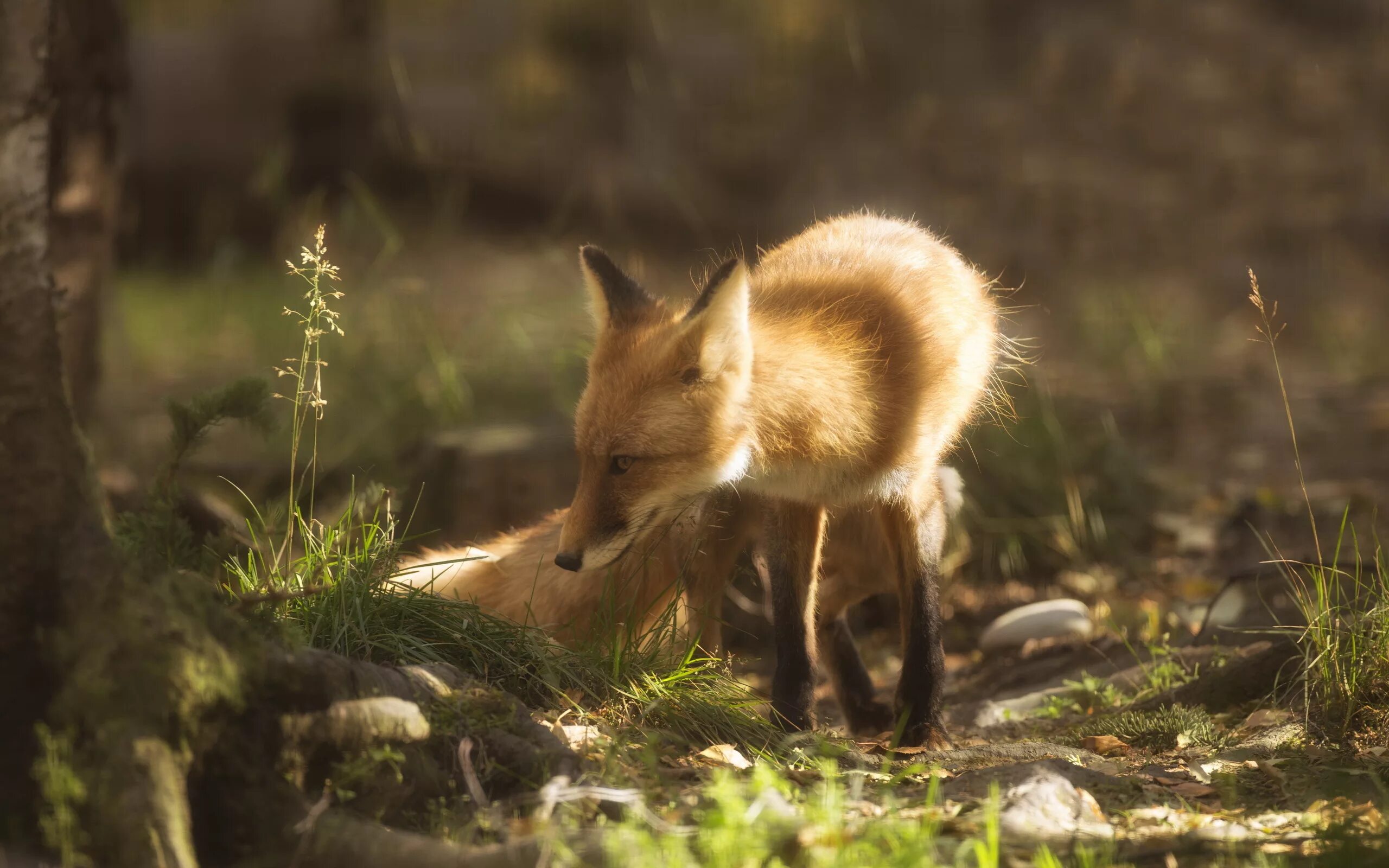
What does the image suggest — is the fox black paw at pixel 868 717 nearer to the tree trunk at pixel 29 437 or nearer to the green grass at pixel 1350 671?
the green grass at pixel 1350 671

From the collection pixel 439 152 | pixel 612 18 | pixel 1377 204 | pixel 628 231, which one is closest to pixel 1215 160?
pixel 1377 204

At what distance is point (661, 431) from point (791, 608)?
0.85m

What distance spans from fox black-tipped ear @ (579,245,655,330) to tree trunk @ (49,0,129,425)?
2.82m

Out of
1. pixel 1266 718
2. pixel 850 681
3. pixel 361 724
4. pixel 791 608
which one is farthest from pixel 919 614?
pixel 361 724

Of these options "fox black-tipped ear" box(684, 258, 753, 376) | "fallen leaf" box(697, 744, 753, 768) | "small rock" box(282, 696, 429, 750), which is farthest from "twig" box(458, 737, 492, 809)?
"fox black-tipped ear" box(684, 258, 753, 376)

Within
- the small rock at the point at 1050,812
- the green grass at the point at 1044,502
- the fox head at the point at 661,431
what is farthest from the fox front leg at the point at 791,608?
the green grass at the point at 1044,502

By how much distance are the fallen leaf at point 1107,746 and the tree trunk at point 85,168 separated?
14.9ft

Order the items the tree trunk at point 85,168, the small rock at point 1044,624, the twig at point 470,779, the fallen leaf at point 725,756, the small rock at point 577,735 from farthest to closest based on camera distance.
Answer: the tree trunk at point 85,168 < the small rock at point 1044,624 < the fallen leaf at point 725,756 < the small rock at point 577,735 < the twig at point 470,779

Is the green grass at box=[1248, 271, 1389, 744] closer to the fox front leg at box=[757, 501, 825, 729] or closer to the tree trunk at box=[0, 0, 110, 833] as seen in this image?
the fox front leg at box=[757, 501, 825, 729]

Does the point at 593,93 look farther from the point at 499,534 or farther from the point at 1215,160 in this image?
the point at 499,534

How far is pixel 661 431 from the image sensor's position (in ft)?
11.9

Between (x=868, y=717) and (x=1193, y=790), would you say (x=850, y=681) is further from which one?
(x=1193, y=790)

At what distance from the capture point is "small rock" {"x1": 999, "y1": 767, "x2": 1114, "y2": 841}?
2598 millimetres

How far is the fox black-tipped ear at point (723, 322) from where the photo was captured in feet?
11.3
